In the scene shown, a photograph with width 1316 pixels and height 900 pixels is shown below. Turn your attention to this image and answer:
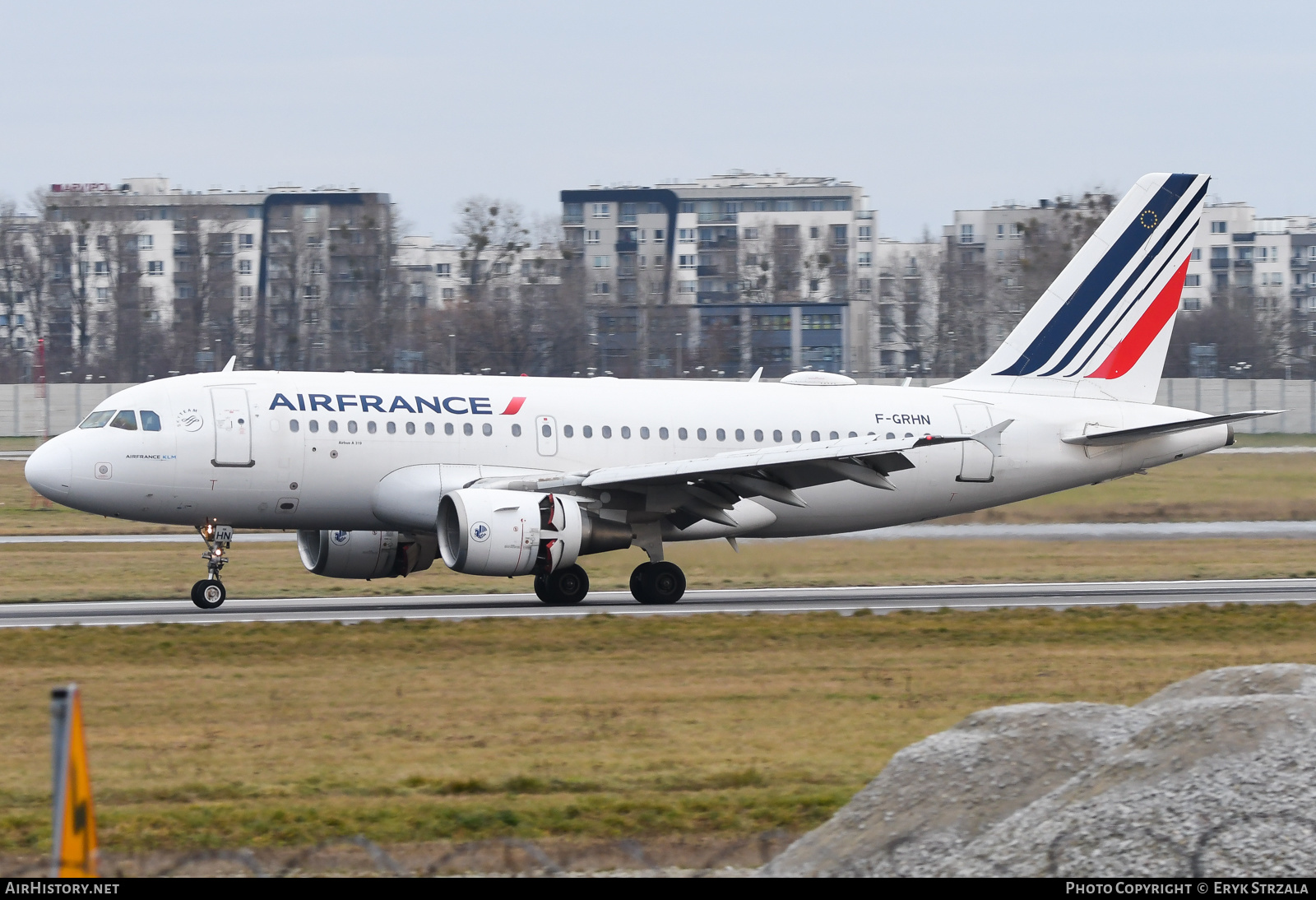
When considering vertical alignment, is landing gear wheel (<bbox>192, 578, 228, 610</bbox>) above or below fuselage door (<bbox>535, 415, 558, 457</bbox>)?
below

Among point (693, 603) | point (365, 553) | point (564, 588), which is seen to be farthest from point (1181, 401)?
point (365, 553)

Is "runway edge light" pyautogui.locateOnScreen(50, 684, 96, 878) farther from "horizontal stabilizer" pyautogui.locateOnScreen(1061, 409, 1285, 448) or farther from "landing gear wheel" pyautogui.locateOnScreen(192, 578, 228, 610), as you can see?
"horizontal stabilizer" pyautogui.locateOnScreen(1061, 409, 1285, 448)

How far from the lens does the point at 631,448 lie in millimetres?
28203

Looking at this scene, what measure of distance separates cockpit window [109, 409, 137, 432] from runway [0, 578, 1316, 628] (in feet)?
9.68

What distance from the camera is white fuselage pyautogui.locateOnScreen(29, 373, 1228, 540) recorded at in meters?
25.6

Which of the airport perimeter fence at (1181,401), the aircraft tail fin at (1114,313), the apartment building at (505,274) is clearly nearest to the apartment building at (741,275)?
the apartment building at (505,274)

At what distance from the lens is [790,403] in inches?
1166

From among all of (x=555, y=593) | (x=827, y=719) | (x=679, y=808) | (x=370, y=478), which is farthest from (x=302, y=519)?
(x=679, y=808)

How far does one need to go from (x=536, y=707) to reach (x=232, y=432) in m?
11.4

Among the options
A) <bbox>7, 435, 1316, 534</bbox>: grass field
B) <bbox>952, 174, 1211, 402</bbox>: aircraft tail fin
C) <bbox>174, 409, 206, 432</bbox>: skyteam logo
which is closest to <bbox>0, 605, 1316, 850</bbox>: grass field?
<bbox>174, 409, 206, 432</bbox>: skyteam logo

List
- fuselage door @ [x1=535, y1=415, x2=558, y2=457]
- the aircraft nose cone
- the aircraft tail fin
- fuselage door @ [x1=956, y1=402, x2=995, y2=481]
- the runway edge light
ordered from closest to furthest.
Result: the runway edge light
the aircraft nose cone
fuselage door @ [x1=535, y1=415, x2=558, y2=457]
fuselage door @ [x1=956, y1=402, x2=995, y2=481]
the aircraft tail fin

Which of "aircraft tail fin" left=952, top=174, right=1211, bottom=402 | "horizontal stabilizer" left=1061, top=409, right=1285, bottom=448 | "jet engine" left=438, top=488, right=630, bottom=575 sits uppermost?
A: "aircraft tail fin" left=952, top=174, right=1211, bottom=402

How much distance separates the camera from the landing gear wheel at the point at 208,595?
25297 millimetres

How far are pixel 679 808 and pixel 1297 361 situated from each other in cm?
10168
